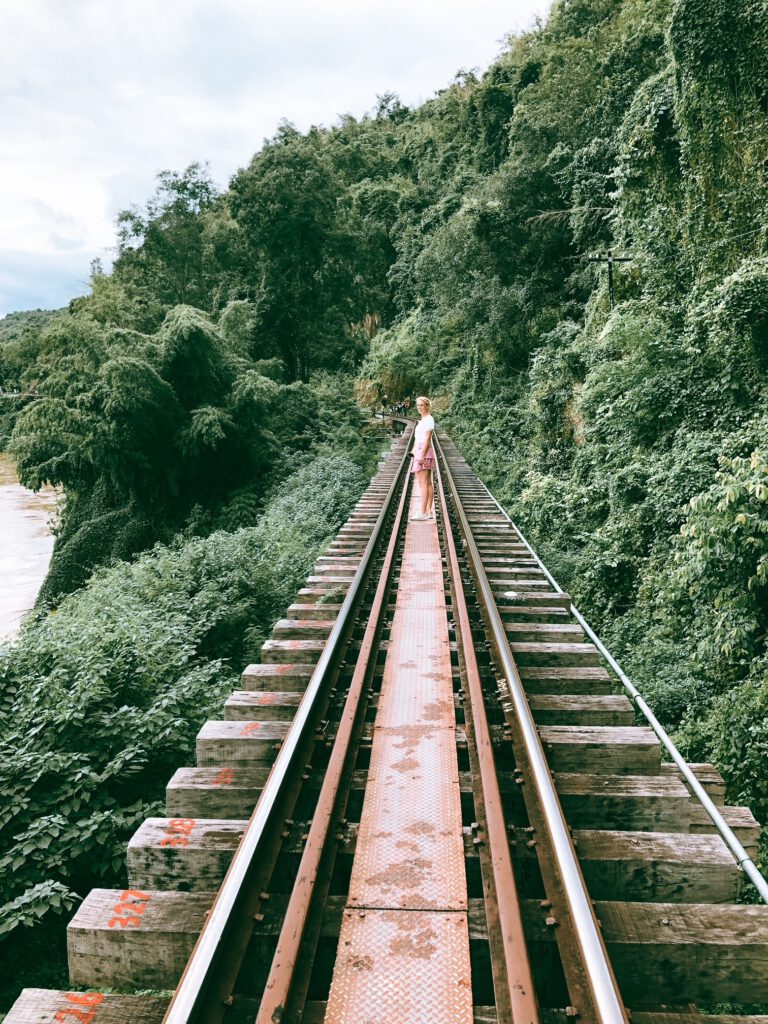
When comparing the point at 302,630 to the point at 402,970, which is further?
the point at 302,630

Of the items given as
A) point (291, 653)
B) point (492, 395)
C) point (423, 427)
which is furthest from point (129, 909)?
point (492, 395)

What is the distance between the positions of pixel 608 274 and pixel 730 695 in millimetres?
10753

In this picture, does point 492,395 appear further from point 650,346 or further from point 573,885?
point 573,885

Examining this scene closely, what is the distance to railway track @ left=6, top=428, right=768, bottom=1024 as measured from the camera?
2.17 metres

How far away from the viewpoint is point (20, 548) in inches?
1020

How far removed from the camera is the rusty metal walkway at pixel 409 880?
217 cm

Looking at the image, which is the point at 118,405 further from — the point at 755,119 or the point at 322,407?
the point at 755,119

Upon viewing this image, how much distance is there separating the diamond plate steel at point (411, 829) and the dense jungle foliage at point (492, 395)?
1.89 m

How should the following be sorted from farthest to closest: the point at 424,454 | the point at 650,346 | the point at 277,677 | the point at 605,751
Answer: the point at 650,346
the point at 424,454
the point at 277,677
the point at 605,751

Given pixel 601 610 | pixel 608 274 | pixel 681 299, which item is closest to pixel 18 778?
pixel 601 610

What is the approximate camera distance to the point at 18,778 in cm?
416

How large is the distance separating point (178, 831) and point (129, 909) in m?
0.47

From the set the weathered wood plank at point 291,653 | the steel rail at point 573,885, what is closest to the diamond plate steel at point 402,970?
the steel rail at point 573,885

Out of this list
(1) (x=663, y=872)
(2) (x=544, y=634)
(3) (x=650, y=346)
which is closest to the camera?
(1) (x=663, y=872)
